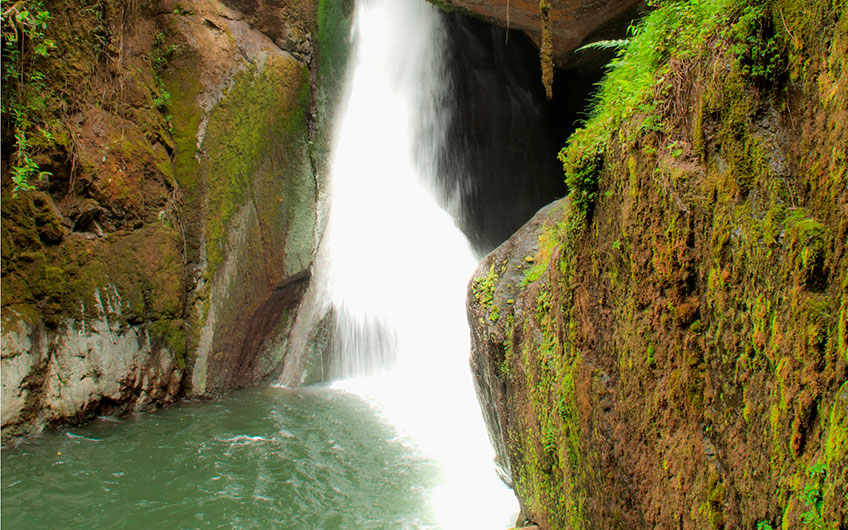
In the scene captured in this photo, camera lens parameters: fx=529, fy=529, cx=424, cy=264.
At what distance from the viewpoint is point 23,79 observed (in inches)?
263

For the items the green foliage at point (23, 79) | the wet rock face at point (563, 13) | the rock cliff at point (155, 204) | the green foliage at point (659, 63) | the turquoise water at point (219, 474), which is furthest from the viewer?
the wet rock face at point (563, 13)

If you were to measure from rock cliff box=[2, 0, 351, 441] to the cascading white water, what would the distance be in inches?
39.6

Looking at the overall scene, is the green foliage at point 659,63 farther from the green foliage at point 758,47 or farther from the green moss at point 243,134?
the green moss at point 243,134

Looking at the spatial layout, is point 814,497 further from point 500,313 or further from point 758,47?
point 500,313

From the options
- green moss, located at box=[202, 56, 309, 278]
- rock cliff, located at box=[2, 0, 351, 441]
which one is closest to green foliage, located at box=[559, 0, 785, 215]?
rock cliff, located at box=[2, 0, 351, 441]

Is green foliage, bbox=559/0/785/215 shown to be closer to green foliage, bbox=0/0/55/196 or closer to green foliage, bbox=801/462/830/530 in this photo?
green foliage, bbox=801/462/830/530

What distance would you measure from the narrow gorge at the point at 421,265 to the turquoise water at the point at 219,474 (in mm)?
44

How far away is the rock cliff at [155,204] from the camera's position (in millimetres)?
6539

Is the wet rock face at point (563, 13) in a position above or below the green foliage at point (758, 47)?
above

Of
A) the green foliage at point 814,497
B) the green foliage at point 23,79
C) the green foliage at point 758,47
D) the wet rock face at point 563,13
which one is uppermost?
the wet rock face at point 563,13

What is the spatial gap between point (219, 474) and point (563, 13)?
30.8 ft

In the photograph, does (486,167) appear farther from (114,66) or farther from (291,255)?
(114,66)

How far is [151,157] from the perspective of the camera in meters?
7.96

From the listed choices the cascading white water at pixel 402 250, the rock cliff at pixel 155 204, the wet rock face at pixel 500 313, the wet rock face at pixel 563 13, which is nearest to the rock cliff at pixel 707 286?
the wet rock face at pixel 500 313
